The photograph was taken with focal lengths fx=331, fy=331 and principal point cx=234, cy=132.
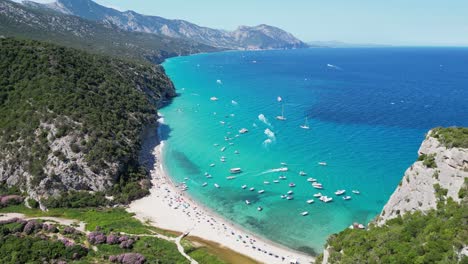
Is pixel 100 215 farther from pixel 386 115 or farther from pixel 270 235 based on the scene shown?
pixel 386 115

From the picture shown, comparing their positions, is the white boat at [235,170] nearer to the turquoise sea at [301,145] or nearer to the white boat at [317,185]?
the turquoise sea at [301,145]

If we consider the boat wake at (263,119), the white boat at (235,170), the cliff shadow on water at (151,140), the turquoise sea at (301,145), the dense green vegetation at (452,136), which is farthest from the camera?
the boat wake at (263,119)

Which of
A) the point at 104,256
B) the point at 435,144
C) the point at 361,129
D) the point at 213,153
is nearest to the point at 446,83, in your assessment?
the point at 361,129

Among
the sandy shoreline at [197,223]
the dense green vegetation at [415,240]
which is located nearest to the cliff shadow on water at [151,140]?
the sandy shoreline at [197,223]

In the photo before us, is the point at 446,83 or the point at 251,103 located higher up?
the point at 446,83

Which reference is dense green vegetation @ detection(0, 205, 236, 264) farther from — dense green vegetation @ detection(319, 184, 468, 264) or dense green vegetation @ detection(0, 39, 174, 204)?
dense green vegetation @ detection(319, 184, 468, 264)

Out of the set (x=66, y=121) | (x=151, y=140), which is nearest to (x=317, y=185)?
(x=151, y=140)

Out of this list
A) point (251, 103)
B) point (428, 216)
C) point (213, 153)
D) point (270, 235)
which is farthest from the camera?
point (251, 103)
